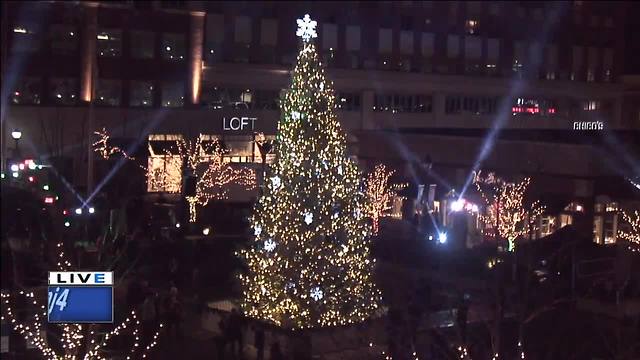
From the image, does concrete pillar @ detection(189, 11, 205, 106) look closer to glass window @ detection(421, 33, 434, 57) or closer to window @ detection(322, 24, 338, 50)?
window @ detection(322, 24, 338, 50)

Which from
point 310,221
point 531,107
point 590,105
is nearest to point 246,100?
point 531,107

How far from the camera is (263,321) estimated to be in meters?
17.8

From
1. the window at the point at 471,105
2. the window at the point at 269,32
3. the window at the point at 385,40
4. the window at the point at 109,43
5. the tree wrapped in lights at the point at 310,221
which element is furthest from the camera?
the window at the point at 471,105

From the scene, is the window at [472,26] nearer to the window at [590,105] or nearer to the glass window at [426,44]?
the glass window at [426,44]

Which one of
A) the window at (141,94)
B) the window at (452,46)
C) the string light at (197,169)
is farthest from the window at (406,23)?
the window at (141,94)

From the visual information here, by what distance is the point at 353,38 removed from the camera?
5228cm

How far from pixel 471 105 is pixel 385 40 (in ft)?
23.6

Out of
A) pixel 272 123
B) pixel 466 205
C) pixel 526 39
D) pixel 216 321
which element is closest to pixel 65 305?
pixel 216 321

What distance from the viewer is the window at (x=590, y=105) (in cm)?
6075

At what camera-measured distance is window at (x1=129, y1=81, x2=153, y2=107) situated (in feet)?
153

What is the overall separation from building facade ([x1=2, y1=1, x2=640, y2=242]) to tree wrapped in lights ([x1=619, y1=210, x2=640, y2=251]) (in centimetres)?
93

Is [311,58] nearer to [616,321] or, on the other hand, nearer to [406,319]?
[406,319]

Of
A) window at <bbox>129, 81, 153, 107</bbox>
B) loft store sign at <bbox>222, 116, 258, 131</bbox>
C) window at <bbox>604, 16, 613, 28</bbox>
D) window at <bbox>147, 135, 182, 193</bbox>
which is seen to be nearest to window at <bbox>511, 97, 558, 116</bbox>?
window at <bbox>604, 16, 613, 28</bbox>

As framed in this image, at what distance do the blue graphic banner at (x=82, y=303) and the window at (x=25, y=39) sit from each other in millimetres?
34624
